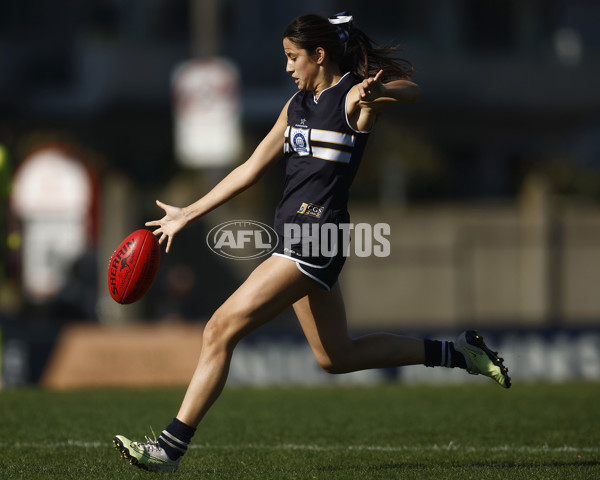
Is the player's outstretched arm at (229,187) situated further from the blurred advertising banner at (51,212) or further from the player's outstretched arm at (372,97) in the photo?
the blurred advertising banner at (51,212)

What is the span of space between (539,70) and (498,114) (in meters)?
1.66

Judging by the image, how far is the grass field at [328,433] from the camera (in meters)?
6.59

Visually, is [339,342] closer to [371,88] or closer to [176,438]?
[176,438]

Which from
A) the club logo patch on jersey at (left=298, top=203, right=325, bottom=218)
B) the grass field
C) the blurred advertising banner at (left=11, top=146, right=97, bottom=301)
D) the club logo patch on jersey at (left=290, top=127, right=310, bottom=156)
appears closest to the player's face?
the club logo patch on jersey at (left=290, top=127, right=310, bottom=156)

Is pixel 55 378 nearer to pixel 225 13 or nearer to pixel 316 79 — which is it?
pixel 316 79

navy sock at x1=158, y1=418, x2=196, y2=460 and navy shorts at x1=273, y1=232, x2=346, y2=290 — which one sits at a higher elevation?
navy shorts at x1=273, y1=232, x2=346, y2=290

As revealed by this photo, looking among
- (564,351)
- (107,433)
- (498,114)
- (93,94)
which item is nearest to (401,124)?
(498,114)

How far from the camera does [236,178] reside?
263 inches

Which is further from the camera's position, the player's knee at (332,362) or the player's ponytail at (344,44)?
the player's knee at (332,362)

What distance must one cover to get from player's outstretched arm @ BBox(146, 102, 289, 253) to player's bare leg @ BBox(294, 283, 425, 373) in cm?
74

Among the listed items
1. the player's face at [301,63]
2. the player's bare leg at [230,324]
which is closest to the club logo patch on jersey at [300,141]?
the player's face at [301,63]

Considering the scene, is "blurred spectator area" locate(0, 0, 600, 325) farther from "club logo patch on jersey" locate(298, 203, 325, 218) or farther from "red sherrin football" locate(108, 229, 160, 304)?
"club logo patch on jersey" locate(298, 203, 325, 218)

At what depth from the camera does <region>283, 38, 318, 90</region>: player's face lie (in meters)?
6.52

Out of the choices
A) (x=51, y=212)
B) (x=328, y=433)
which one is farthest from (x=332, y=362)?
(x=51, y=212)
